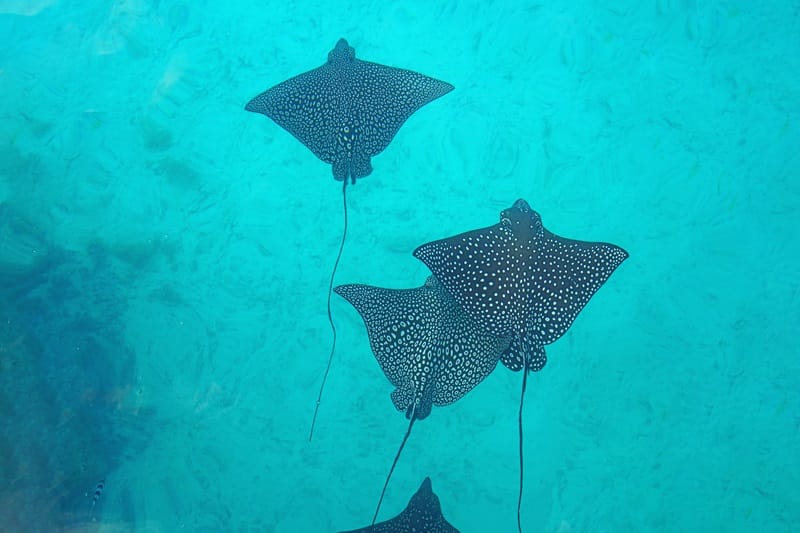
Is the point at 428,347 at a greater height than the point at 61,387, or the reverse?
the point at 428,347

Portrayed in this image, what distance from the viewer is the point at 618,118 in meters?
3.05

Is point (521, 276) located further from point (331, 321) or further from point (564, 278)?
point (331, 321)

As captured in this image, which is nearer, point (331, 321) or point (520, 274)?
point (520, 274)

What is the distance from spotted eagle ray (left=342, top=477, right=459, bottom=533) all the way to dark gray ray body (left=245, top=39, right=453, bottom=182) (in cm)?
172

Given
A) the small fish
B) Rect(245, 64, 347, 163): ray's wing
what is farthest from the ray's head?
the small fish

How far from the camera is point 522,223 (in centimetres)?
249

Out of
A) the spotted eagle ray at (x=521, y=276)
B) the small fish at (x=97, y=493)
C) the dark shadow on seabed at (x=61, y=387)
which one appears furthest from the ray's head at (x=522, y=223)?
the small fish at (x=97, y=493)

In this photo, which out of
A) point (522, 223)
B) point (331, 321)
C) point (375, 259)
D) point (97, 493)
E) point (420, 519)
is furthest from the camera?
point (375, 259)

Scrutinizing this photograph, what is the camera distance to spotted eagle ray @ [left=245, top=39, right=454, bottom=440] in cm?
276

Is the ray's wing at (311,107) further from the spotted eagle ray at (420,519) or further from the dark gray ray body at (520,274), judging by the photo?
the spotted eagle ray at (420,519)

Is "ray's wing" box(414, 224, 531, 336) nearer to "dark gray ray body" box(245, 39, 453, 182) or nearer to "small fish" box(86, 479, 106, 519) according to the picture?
"dark gray ray body" box(245, 39, 453, 182)

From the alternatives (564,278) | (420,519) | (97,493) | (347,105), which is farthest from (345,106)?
(97,493)

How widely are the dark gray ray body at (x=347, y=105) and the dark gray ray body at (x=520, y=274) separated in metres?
0.77

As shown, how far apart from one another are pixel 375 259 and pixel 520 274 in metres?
0.90
